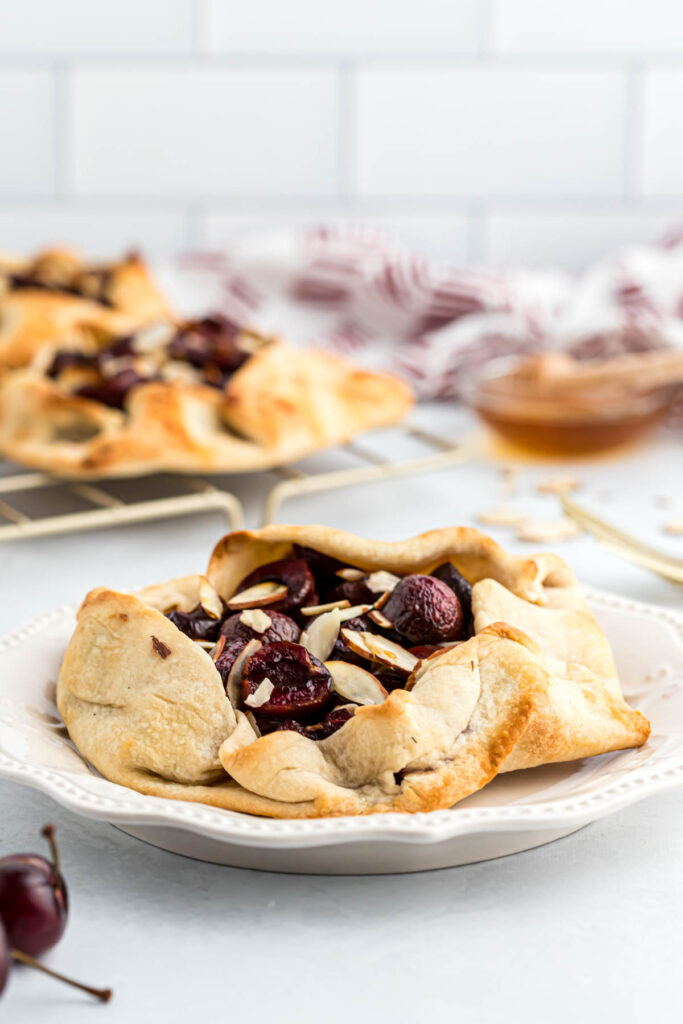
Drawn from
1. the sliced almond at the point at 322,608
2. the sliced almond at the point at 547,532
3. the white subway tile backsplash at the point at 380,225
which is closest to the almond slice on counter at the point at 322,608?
the sliced almond at the point at 322,608

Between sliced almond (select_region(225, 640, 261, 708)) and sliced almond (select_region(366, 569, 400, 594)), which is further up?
sliced almond (select_region(366, 569, 400, 594))

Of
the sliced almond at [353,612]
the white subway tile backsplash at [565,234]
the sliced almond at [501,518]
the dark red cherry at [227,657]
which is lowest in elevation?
the sliced almond at [501,518]

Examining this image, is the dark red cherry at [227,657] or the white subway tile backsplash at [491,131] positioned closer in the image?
the dark red cherry at [227,657]

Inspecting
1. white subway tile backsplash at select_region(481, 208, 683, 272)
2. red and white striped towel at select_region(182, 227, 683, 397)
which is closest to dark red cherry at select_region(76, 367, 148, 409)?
red and white striped towel at select_region(182, 227, 683, 397)

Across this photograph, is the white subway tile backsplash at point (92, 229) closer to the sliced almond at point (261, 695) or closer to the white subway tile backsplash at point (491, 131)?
the white subway tile backsplash at point (491, 131)

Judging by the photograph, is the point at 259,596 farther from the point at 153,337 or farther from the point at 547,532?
the point at 153,337

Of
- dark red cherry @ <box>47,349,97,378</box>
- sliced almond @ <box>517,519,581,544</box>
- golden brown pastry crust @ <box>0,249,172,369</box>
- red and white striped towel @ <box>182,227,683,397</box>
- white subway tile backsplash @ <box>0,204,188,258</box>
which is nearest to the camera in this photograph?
sliced almond @ <box>517,519,581,544</box>

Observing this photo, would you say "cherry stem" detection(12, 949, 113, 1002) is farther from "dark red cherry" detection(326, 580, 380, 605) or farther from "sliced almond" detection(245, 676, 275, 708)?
"dark red cherry" detection(326, 580, 380, 605)

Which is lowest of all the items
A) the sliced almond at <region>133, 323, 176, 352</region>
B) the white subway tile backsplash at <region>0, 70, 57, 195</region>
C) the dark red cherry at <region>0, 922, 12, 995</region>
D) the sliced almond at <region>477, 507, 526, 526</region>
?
the sliced almond at <region>477, 507, 526, 526</region>
